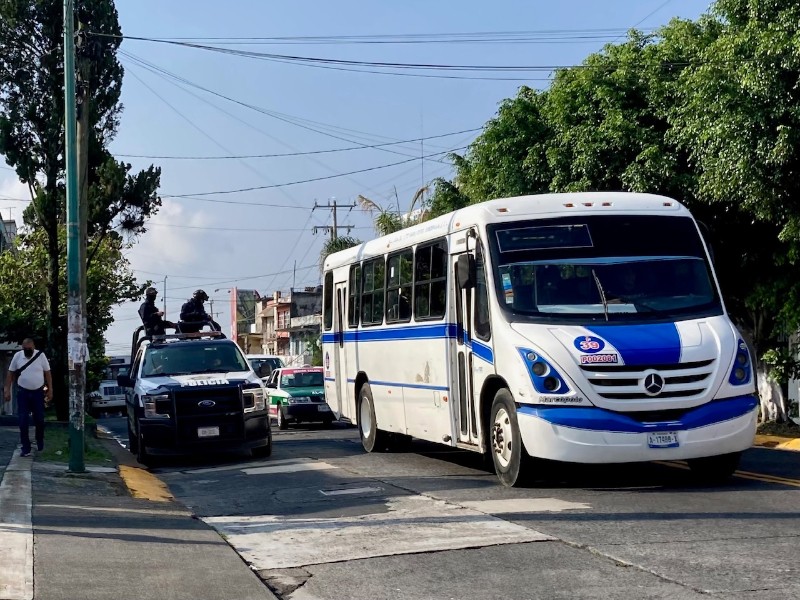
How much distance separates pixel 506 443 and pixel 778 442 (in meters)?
7.37

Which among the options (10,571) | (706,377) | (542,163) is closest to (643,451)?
(706,377)

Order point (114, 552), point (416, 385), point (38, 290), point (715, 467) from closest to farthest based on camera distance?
1. point (114, 552)
2. point (715, 467)
3. point (416, 385)
4. point (38, 290)

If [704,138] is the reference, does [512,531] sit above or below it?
below

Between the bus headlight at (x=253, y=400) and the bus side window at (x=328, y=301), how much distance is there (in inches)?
112

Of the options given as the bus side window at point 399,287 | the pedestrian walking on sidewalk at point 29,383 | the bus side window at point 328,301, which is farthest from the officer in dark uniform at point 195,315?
the bus side window at point 399,287

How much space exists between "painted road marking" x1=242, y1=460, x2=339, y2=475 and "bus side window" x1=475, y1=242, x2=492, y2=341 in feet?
11.4

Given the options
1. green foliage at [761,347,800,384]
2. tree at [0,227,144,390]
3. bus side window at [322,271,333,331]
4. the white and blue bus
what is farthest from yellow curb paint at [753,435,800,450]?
tree at [0,227,144,390]

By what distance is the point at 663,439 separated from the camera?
11.0 m

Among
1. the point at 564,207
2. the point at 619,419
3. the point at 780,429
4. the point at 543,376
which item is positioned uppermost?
the point at 564,207

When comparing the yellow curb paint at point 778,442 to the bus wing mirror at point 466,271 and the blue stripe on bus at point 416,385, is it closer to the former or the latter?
the blue stripe on bus at point 416,385

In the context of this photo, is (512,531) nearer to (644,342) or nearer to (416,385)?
(644,342)

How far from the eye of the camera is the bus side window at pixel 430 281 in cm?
1405

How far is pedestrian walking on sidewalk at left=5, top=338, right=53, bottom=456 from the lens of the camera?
16.8 metres

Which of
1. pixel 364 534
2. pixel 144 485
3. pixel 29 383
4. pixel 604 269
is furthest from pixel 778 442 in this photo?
pixel 29 383
